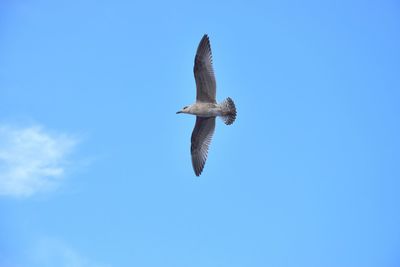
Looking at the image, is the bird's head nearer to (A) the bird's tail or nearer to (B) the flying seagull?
(B) the flying seagull

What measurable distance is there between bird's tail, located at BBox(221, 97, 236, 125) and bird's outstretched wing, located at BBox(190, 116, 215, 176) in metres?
0.74

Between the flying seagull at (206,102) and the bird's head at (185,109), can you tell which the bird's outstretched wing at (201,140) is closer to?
the flying seagull at (206,102)

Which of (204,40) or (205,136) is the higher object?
(204,40)

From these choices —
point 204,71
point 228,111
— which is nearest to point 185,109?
point 228,111

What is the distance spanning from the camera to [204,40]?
2175 cm

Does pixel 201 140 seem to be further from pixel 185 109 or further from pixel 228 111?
pixel 228 111

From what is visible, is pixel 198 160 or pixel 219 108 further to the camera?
pixel 198 160

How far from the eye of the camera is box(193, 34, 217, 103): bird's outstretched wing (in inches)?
845

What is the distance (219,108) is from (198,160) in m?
2.30

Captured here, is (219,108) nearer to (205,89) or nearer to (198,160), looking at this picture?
(205,89)

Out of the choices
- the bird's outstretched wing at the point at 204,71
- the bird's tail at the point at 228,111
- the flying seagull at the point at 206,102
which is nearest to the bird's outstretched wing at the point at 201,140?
the flying seagull at the point at 206,102

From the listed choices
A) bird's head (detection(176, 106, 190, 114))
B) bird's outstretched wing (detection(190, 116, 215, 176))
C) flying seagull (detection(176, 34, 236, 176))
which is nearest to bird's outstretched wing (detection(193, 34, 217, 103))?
flying seagull (detection(176, 34, 236, 176))

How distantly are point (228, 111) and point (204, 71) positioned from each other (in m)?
1.48

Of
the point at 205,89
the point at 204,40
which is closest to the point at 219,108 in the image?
the point at 205,89
